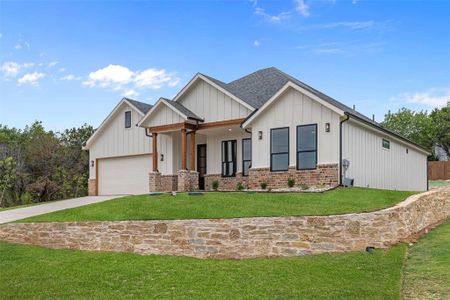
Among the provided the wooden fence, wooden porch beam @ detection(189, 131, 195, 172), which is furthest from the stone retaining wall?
the wooden fence

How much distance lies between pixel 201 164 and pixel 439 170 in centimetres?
2254

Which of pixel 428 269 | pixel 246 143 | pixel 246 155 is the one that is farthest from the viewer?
pixel 246 143

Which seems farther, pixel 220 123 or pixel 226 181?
pixel 226 181

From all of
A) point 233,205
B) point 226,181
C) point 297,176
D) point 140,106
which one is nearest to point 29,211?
point 140,106

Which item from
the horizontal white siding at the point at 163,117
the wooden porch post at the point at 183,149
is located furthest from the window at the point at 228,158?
the horizontal white siding at the point at 163,117

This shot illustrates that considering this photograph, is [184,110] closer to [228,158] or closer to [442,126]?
[228,158]

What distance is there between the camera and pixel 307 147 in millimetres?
17312

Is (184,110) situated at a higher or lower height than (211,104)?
lower

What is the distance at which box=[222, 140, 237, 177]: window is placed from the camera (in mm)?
21328

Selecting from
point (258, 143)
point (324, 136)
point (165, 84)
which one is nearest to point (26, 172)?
point (165, 84)

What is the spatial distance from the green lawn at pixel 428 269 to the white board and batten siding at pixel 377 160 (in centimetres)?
542

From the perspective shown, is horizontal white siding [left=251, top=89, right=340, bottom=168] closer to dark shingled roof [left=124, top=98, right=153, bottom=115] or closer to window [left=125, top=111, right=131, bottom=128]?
dark shingled roof [left=124, top=98, right=153, bottom=115]

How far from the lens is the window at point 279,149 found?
17.8 meters

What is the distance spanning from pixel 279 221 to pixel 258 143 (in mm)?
7800
